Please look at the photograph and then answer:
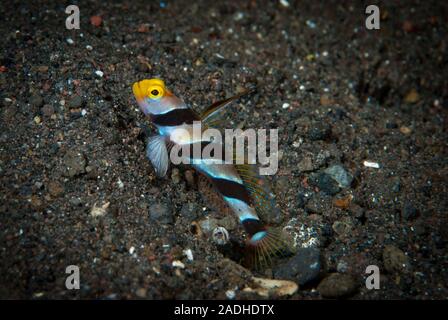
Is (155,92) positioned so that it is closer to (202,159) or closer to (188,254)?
(202,159)

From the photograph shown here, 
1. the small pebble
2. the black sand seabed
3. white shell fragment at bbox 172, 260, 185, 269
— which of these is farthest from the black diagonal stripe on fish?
white shell fragment at bbox 172, 260, 185, 269

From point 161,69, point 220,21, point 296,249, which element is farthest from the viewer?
→ point 220,21

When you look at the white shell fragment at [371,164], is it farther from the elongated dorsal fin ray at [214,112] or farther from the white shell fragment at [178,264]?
the white shell fragment at [178,264]

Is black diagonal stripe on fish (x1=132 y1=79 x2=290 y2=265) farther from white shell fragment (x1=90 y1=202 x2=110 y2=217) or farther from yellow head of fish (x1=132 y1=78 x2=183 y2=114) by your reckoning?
white shell fragment (x1=90 y1=202 x2=110 y2=217)

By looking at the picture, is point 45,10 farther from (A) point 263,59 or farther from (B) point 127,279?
(B) point 127,279

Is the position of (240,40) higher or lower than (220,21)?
lower

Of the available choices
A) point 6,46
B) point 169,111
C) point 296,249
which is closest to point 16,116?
point 6,46

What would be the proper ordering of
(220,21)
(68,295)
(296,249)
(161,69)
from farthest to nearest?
1. (220,21)
2. (161,69)
3. (296,249)
4. (68,295)

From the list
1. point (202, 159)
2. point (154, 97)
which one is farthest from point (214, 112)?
point (154, 97)
